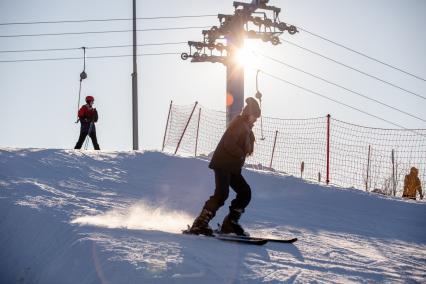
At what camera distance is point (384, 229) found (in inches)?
401

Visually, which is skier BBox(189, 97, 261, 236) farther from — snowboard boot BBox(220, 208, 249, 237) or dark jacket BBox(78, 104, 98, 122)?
dark jacket BBox(78, 104, 98, 122)

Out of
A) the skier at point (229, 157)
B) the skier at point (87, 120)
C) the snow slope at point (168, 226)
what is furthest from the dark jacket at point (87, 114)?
the skier at point (229, 157)

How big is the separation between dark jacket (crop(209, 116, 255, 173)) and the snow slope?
3.41 ft

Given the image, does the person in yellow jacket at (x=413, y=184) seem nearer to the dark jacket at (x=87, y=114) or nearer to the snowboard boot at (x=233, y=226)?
the snowboard boot at (x=233, y=226)

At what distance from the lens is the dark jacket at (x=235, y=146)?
7781mm

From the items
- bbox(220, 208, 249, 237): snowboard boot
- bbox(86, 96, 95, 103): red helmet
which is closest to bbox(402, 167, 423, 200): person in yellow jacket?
bbox(220, 208, 249, 237): snowboard boot

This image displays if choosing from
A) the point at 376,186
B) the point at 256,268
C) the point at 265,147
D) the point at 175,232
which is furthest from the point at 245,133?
the point at 265,147

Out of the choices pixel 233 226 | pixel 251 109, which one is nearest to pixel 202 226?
pixel 233 226

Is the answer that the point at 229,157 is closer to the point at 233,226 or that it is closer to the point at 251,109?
the point at 251,109

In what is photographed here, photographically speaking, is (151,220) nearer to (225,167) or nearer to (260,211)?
(225,167)

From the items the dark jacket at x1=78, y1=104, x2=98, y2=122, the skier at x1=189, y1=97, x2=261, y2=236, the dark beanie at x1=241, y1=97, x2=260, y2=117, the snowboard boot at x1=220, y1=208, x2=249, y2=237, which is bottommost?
the snowboard boot at x1=220, y1=208, x2=249, y2=237

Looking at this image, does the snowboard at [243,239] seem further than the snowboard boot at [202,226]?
No

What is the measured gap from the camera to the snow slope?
5.91 m

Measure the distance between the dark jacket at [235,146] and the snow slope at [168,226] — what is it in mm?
1039
